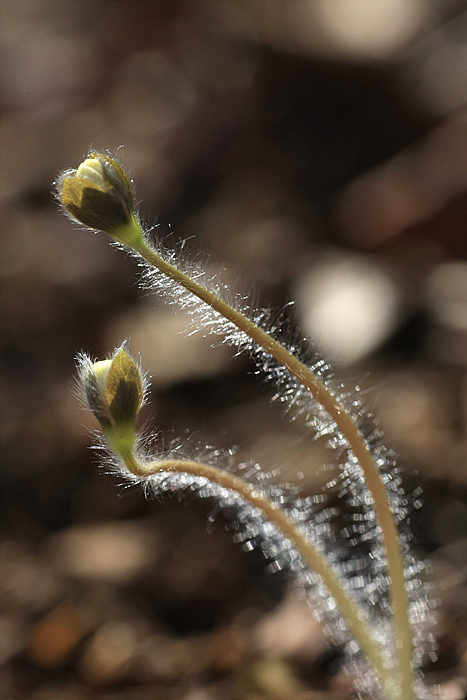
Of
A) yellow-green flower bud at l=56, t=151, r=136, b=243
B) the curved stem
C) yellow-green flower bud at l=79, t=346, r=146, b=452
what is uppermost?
yellow-green flower bud at l=56, t=151, r=136, b=243

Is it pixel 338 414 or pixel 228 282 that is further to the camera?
pixel 228 282

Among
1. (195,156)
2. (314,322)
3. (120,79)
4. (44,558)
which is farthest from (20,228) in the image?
(44,558)

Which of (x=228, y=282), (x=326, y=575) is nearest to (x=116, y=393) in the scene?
(x=326, y=575)

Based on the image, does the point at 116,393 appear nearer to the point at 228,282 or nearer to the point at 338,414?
the point at 338,414

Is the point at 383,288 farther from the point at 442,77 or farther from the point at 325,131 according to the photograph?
the point at 442,77

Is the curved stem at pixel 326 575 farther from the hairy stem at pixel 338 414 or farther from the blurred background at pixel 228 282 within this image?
the blurred background at pixel 228 282

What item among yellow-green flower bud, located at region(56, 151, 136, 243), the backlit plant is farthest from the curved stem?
yellow-green flower bud, located at region(56, 151, 136, 243)

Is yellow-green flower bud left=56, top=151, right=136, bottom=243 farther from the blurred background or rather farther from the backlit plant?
the blurred background
